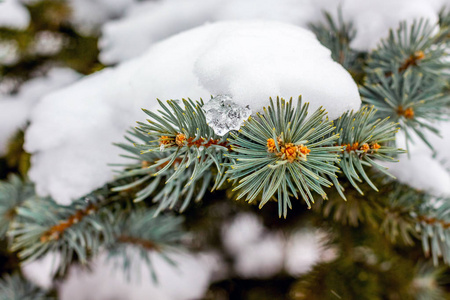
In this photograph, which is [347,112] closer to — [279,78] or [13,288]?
[279,78]

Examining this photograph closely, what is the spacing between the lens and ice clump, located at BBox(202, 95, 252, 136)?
0.34 m

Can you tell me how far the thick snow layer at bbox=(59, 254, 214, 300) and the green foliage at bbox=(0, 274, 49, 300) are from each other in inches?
3.2

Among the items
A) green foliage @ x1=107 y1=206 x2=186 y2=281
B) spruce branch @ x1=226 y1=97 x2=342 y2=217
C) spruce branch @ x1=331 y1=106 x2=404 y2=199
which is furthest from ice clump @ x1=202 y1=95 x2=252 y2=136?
green foliage @ x1=107 y1=206 x2=186 y2=281

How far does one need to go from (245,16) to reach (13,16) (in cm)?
52

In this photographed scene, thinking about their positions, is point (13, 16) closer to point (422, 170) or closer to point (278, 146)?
point (278, 146)

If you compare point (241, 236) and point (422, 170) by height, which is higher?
point (422, 170)

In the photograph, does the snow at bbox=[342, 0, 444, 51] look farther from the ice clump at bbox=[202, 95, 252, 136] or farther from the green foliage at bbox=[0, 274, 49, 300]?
the green foliage at bbox=[0, 274, 49, 300]

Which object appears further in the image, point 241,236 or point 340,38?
point 241,236

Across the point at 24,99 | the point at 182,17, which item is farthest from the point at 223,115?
the point at 24,99

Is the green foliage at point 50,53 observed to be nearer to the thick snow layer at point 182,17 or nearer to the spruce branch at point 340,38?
the thick snow layer at point 182,17

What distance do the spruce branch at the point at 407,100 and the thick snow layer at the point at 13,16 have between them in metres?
0.74

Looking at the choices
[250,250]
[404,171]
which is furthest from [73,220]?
[250,250]

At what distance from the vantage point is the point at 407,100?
1.50ft

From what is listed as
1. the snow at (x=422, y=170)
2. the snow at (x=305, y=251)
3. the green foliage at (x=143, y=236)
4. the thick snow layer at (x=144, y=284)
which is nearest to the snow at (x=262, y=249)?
the snow at (x=305, y=251)
